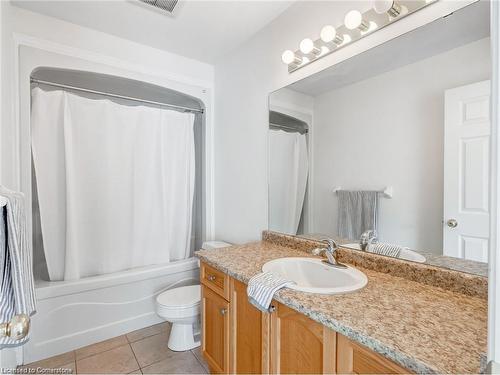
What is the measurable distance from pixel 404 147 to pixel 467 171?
0.28 metres

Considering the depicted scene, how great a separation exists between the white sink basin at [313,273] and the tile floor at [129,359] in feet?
3.16

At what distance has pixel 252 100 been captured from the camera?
2111 mm

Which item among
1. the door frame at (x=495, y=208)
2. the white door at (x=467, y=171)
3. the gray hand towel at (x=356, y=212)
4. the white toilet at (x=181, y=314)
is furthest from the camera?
the white toilet at (x=181, y=314)

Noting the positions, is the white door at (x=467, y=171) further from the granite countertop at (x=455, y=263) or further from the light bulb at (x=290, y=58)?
the light bulb at (x=290, y=58)

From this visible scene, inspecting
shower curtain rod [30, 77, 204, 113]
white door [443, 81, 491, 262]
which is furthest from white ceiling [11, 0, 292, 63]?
white door [443, 81, 491, 262]

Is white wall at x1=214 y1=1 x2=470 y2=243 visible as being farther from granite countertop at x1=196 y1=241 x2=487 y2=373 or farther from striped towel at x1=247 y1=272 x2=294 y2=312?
granite countertop at x1=196 y1=241 x2=487 y2=373

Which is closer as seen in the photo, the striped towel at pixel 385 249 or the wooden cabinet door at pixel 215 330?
the striped towel at pixel 385 249

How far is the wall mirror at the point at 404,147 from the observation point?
3.28 feet

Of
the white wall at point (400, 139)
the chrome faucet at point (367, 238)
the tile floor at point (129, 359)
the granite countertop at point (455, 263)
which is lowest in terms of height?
the tile floor at point (129, 359)

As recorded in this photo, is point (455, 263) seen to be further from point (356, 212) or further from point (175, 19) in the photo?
point (175, 19)

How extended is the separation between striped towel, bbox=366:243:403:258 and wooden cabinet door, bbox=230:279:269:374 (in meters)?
0.63

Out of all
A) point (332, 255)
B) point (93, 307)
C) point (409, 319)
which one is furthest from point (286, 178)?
point (93, 307)

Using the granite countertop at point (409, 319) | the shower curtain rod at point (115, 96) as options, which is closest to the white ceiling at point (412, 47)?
the granite countertop at point (409, 319)

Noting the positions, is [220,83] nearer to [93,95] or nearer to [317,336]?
[93,95]
